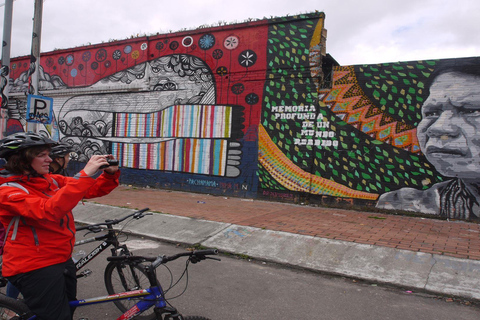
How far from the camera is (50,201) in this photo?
2062mm

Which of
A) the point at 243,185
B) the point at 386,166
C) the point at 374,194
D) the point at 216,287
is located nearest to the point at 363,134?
the point at 386,166

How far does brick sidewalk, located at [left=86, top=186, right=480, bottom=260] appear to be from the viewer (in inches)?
223

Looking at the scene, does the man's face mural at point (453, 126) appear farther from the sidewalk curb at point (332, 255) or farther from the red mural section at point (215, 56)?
the red mural section at point (215, 56)

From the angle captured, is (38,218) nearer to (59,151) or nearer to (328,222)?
(59,151)

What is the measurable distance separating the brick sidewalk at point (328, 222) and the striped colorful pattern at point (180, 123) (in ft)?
6.84

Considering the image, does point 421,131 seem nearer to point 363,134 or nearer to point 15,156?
point 363,134

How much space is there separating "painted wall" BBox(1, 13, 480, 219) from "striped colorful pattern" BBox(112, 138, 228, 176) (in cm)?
4

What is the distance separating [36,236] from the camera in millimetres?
2271

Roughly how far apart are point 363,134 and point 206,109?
15.6 ft

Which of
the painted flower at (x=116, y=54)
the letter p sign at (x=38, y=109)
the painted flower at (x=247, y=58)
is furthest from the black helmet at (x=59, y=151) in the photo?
the painted flower at (x=116, y=54)

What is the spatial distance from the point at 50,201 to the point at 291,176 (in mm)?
7914

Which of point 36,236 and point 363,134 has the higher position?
point 363,134

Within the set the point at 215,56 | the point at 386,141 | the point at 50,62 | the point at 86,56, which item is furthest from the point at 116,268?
the point at 50,62

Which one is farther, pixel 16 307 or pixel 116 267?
pixel 116 267
